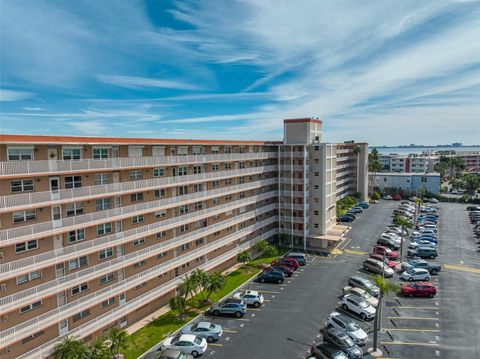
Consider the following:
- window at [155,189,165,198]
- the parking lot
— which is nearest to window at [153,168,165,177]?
window at [155,189,165,198]

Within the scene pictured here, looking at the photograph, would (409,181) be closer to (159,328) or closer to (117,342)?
(159,328)

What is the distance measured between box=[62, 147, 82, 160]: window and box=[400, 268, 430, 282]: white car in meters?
44.8

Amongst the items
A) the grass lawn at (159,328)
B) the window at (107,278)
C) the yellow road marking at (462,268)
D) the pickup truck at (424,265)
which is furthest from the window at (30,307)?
the yellow road marking at (462,268)

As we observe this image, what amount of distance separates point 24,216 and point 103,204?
748 centimetres

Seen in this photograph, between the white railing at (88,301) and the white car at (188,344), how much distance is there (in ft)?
23.7

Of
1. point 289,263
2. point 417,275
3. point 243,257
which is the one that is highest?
point 243,257

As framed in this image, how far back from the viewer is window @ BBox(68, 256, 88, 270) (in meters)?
29.8

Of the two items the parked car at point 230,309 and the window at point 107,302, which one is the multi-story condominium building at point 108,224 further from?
the parked car at point 230,309

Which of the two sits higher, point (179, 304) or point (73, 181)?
point (73, 181)

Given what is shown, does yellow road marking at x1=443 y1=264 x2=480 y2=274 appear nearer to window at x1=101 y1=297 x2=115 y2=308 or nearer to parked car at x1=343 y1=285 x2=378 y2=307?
parked car at x1=343 y1=285 x2=378 y2=307

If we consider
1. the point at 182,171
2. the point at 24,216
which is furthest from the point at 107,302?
the point at 182,171

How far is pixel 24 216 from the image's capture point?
26.1 meters

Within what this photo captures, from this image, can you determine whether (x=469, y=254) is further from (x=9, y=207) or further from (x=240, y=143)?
(x=9, y=207)

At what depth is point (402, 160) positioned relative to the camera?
169750 millimetres
